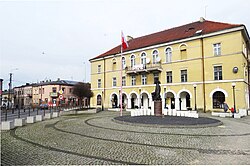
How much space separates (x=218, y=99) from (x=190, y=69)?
5.82 m

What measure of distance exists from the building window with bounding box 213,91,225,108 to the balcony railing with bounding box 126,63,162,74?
926 cm

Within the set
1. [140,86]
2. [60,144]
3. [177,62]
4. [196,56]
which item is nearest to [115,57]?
[140,86]

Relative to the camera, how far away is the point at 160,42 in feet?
97.9

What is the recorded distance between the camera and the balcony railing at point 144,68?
29.2 meters

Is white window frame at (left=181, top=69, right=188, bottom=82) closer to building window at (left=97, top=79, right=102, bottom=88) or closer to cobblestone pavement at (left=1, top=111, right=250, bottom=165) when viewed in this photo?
building window at (left=97, top=79, right=102, bottom=88)

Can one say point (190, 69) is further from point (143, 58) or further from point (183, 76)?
point (143, 58)

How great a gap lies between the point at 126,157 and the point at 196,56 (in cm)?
2380

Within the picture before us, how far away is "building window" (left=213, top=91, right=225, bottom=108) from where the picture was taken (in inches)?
946

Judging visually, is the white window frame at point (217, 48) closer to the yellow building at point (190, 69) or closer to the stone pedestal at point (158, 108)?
the yellow building at point (190, 69)

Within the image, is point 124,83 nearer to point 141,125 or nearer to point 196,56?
point 196,56

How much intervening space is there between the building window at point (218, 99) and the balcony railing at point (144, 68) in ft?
30.4

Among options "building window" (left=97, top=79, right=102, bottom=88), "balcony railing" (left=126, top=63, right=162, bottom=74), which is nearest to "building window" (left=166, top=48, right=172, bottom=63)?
"balcony railing" (left=126, top=63, right=162, bottom=74)

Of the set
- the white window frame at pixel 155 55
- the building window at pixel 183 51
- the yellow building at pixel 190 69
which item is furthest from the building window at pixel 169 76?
the white window frame at pixel 155 55

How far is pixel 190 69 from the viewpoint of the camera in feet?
87.2
